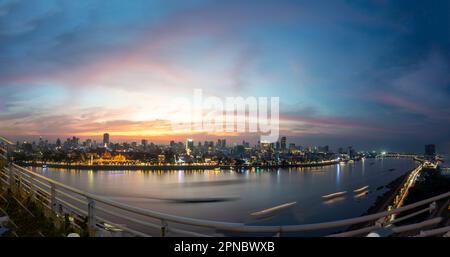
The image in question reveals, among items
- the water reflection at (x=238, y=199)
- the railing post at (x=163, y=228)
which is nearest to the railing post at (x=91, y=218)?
the railing post at (x=163, y=228)

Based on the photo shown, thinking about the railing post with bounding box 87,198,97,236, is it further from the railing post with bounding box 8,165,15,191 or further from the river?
the river

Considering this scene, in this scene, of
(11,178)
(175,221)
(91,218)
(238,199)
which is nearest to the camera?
(175,221)

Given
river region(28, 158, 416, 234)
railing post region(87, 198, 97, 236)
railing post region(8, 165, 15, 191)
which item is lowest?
river region(28, 158, 416, 234)

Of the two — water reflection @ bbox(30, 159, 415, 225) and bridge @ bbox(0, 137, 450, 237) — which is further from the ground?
bridge @ bbox(0, 137, 450, 237)

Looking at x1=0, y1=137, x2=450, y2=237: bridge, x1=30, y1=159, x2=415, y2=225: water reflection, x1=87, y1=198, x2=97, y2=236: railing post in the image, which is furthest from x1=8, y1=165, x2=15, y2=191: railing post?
x1=30, y1=159, x2=415, y2=225: water reflection

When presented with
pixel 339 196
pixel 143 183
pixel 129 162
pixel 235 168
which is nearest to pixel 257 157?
pixel 235 168

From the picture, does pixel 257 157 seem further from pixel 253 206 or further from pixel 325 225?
pixel 325 225

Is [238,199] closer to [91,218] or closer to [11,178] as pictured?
[11,178]

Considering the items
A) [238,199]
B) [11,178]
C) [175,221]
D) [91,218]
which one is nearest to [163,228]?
[175,221]

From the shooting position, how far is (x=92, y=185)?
28.5 m

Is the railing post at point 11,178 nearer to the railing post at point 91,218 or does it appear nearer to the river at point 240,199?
the railing post at point 91,218

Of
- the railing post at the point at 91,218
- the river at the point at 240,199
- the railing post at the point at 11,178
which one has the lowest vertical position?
the river at the point at 240,199
